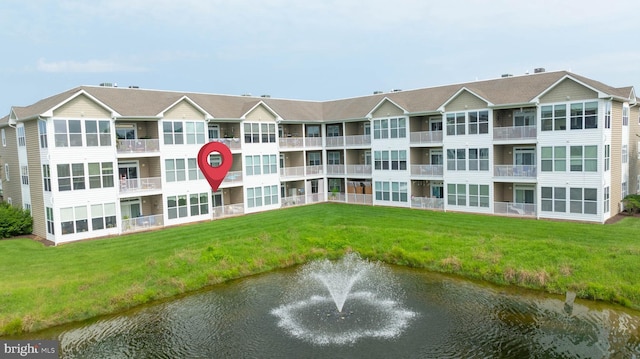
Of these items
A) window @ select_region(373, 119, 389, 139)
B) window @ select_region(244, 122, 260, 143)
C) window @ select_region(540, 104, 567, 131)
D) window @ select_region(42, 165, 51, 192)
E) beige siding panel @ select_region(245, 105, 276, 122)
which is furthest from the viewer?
window @ select_region(373, 119, 389, 139)

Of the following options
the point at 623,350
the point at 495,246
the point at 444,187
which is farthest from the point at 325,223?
the point at 623,350

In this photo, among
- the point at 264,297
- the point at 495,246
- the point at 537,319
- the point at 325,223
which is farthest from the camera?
the point at 325,223

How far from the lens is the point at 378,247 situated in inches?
1072

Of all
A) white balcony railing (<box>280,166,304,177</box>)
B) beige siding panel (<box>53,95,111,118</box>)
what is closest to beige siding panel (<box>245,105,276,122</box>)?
white balcony railing (<box>280,166,304,177</box>)

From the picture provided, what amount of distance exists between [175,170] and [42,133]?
8515mm

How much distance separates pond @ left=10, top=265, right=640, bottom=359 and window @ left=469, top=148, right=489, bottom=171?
13.7 meters

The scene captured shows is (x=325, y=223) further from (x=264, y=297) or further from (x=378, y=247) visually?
(x=264, y=297)

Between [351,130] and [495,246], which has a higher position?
[351,130]

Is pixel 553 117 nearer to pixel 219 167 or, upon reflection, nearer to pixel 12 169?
pixel 219 167

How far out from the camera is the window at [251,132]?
3784cm

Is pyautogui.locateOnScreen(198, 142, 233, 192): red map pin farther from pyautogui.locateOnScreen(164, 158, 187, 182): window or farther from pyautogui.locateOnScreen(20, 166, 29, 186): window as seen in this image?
pyautogui.locateOnScreen(20, 166, 29, 186): window

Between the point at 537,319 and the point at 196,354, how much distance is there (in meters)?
12.3

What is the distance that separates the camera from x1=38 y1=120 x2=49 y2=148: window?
28.2 m

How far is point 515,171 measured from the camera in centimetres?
3178
